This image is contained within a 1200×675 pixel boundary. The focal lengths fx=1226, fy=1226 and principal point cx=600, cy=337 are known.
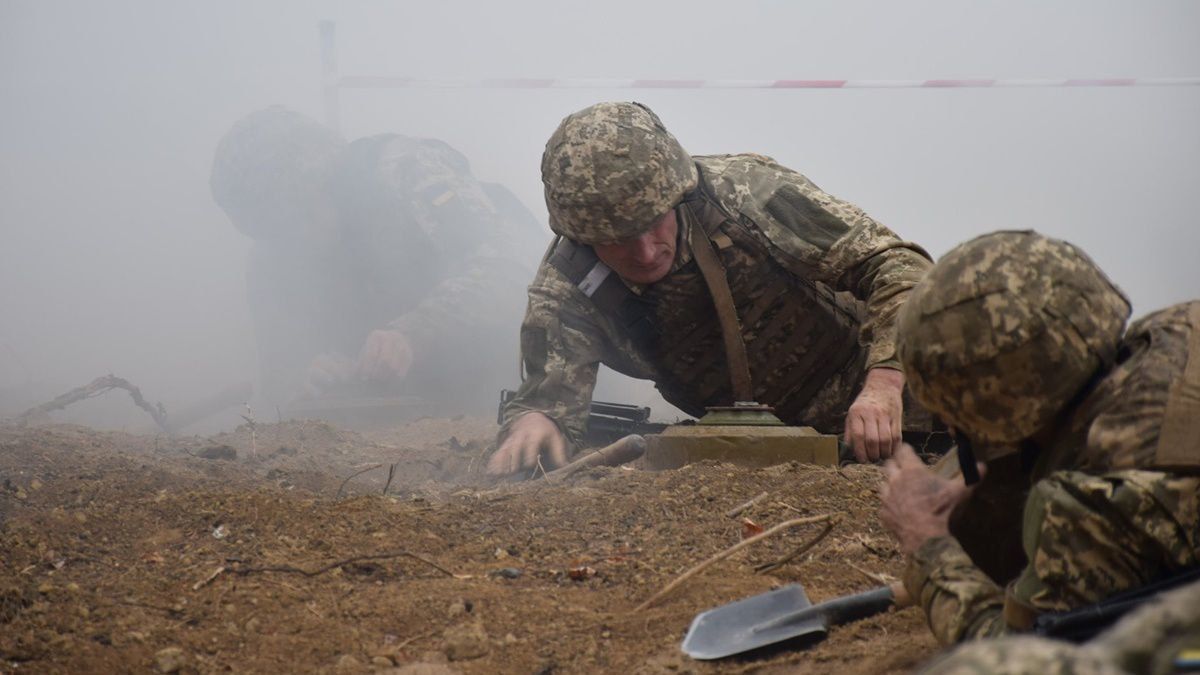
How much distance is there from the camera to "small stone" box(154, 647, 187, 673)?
262 cm

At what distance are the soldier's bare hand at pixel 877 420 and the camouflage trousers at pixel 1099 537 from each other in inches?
90.8

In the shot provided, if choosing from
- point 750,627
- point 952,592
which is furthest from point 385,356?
point 952,592

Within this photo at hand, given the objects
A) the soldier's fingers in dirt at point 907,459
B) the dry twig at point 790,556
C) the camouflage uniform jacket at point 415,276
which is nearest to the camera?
the soldier's fingers in dirt at point 907,459

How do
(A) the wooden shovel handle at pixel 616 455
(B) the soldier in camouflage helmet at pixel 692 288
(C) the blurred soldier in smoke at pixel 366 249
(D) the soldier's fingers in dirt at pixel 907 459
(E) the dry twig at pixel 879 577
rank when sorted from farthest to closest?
(C) the blurred soldier in smoke at pixel 366 249
(A) the wooden shovel handle at pixel 616 455
(B) the soldier in camouflage helmet at pixel 692 288
(E) the dry twig at pixel 879 577
(D) the soldier's fingers in dirt at pixel 907 459

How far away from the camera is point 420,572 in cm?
333

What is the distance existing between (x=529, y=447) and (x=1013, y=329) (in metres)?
3.45

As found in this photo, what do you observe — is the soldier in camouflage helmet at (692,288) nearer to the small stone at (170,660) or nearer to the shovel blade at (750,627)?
the shovel blade at (750,627)

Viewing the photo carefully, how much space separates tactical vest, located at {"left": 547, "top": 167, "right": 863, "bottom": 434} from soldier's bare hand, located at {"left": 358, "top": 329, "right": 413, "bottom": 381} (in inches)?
189

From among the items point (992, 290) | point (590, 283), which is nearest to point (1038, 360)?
point (992, 290)

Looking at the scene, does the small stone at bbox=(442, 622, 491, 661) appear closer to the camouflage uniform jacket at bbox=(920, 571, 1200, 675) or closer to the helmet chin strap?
the helmet chin strap

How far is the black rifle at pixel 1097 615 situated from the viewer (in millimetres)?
1774

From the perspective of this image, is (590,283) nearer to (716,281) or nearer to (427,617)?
(716,281)

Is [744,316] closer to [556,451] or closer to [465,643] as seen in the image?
[556,451]

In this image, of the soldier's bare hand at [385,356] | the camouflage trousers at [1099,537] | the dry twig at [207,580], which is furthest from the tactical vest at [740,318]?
the soldier's bare hand at [385,356]
